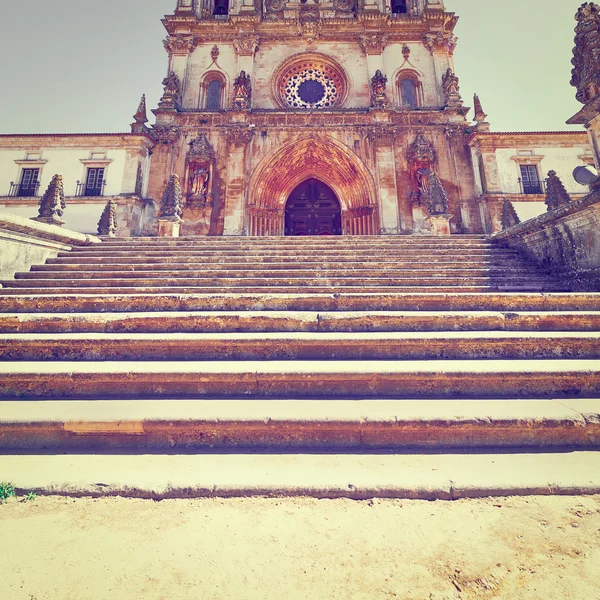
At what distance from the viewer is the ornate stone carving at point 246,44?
55.5 ft

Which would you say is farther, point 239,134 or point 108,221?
point 239,134

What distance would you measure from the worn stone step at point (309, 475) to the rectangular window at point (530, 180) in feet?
58.3

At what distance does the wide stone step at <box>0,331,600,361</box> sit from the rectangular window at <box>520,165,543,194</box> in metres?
16.0

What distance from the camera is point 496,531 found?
1664 millimetres

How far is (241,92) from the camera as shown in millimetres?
15641

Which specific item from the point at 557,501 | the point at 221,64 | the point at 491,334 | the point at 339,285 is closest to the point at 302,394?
the point at 557,501

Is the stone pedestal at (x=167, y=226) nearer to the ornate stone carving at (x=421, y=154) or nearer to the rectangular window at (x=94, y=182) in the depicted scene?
the rectangular window at (x=94, y=182)

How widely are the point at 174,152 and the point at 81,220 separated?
5.93 m

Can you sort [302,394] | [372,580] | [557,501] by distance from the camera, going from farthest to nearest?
[302,394]
[557,501]
[372,580]

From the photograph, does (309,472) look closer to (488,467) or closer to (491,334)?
(488,467)

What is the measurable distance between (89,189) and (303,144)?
1150 cm

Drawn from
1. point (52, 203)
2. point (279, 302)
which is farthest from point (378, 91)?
point (279, 302)

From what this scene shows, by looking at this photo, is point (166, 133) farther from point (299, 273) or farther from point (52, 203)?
point (299, 273)

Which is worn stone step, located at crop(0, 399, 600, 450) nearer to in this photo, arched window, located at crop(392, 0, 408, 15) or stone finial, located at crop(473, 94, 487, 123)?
stone finial, located at crop(473, 94, 487, 123)
